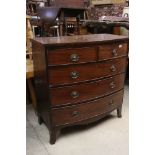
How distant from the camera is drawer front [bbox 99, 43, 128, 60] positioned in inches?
68.7

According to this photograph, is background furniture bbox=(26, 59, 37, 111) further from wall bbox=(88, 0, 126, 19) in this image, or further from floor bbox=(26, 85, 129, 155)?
wall bbox=(88, 0, 126, 19)

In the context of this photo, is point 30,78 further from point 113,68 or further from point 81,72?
point 113,68

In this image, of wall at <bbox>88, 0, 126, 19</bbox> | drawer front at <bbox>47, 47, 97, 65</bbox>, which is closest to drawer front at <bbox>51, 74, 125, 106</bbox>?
drawer front at <bbox>47, 47, 97, 65</bbox>

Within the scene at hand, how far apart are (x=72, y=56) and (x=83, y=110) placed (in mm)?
438

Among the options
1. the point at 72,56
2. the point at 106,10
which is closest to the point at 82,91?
the point at 72,56

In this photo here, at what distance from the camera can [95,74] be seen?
174 cm

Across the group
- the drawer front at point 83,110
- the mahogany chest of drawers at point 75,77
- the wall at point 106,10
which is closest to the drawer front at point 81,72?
the mahogany chest of drawers at point 75,77

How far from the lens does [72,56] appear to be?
1589 mm
